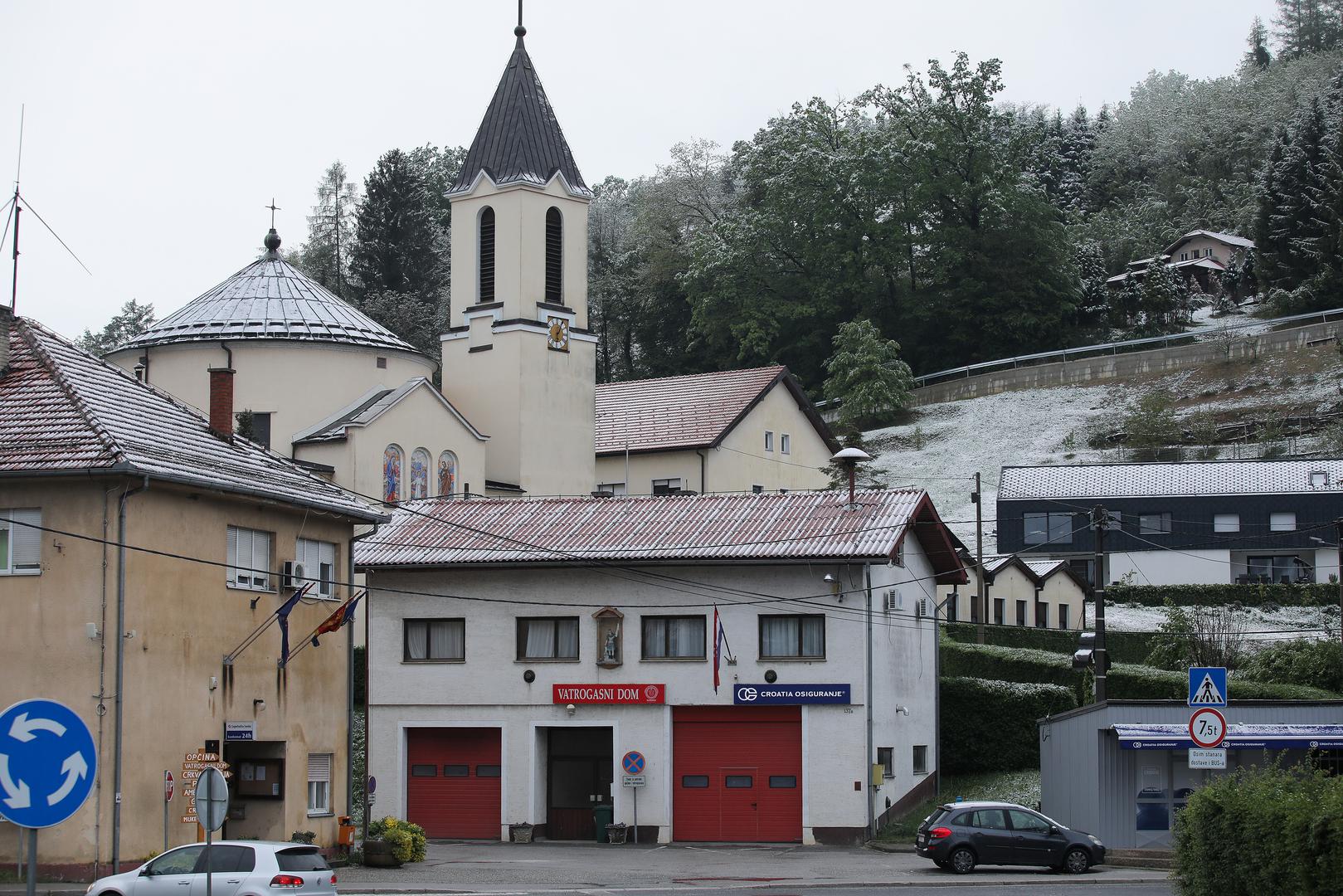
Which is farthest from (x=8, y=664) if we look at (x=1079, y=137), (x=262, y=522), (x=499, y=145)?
(x=1079, y=137)

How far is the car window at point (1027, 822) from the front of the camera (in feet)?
105

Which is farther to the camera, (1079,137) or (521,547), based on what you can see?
(1079,137)

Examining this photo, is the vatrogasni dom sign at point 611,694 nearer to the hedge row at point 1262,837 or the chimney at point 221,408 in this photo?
the chimney at point 221,408

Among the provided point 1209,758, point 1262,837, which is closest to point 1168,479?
point 1209,758

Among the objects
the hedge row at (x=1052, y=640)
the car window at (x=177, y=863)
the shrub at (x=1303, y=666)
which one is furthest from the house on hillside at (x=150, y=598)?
the shrub at (x=1303, y=666)

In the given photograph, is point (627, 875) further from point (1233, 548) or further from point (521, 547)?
point (1233, 548)

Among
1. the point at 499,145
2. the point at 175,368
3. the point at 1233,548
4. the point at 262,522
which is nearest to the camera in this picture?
the point at 262,522

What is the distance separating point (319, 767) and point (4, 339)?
9.29 meters

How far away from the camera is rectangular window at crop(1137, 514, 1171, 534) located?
75125mm

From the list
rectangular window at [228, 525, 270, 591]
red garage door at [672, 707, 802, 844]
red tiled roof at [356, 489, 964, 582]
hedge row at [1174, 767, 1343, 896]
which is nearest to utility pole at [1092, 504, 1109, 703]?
red tiled roof at [356, 489, 964, 582]

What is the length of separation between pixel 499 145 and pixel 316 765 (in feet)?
112

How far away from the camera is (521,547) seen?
41.5 meters

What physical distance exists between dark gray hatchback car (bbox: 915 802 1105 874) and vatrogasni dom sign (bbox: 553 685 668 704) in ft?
30.1

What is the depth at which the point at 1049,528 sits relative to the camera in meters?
76.2
